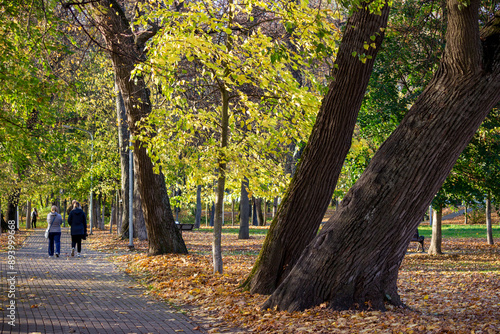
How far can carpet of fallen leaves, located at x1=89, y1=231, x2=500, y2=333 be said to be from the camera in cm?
578

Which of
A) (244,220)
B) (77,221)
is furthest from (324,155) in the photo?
(244,220)

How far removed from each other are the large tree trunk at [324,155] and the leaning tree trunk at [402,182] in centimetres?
107

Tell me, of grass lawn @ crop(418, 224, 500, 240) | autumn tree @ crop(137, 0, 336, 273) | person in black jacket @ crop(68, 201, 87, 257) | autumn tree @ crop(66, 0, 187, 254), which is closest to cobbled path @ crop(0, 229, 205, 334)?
autumn tree @ crop(66, 0, 187, 254)

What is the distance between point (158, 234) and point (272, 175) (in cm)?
490

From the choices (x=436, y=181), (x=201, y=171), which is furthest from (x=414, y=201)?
(x=201, y=171)

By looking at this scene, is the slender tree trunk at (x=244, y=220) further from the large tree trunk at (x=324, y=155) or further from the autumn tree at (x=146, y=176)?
the large tree trunk at (x=324, y=155)

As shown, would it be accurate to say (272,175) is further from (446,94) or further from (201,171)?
(446,94)

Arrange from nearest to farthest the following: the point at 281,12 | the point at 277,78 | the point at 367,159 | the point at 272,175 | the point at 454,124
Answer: the point at 454,124 < the point at 281,12 < the point at 277,78 < the point at 272,175 < the point at 367,159

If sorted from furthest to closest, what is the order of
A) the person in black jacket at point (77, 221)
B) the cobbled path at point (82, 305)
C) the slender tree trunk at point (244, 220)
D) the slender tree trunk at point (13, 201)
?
the slender tree trunk at point (13, 201) → the slender tree trunk at point (244, 220) → the person in black jacket at point (77, 221) → the cobbled path at point (82, 305)

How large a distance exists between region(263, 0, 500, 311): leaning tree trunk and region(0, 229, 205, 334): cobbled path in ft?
6.23

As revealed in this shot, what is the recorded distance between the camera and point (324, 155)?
24.6 feet

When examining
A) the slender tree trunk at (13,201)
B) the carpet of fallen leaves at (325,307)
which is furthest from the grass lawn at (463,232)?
the slender tree trunk at (13,201)

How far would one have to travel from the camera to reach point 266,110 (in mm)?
9227

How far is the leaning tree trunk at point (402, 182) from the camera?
19.3 ft
